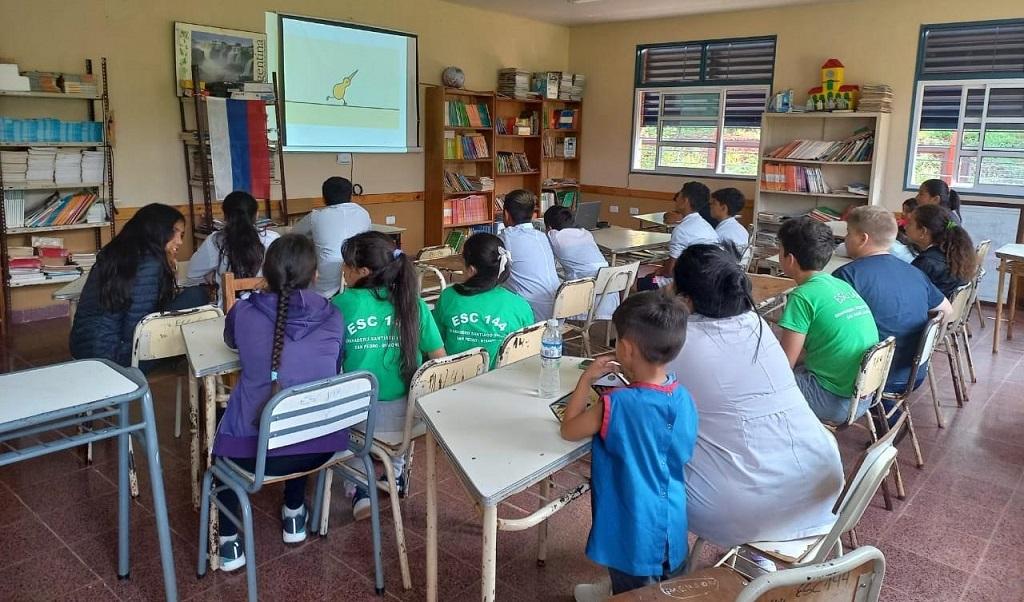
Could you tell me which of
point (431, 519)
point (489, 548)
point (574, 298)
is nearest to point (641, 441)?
point (489, 548)

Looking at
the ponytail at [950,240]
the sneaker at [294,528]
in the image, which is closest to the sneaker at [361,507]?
the sneaker at [294,528]

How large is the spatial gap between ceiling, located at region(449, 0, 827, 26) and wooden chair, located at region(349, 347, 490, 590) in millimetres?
6178

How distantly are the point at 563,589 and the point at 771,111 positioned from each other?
6413mm

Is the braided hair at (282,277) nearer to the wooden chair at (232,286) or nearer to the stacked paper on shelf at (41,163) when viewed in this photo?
the wooden chair at (232,286)

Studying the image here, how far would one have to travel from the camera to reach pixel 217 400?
262 cm

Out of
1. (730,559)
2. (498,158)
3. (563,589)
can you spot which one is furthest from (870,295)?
(498,158)

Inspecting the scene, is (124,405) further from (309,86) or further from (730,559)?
(309,86)

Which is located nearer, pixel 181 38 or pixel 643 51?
pixel 181 38

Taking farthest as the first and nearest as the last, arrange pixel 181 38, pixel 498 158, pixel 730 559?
pixel 498 158 → pixel 181 38 → pixel 730 559

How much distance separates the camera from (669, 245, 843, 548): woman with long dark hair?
184cm

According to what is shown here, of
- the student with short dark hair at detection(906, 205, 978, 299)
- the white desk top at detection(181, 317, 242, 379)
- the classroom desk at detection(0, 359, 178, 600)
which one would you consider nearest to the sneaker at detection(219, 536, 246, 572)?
the classroom desk at detection(0, 359, 178, 600)

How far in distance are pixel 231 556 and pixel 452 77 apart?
625cm

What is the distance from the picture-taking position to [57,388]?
6.15 ft

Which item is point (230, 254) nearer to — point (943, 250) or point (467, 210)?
point (943, 250)
